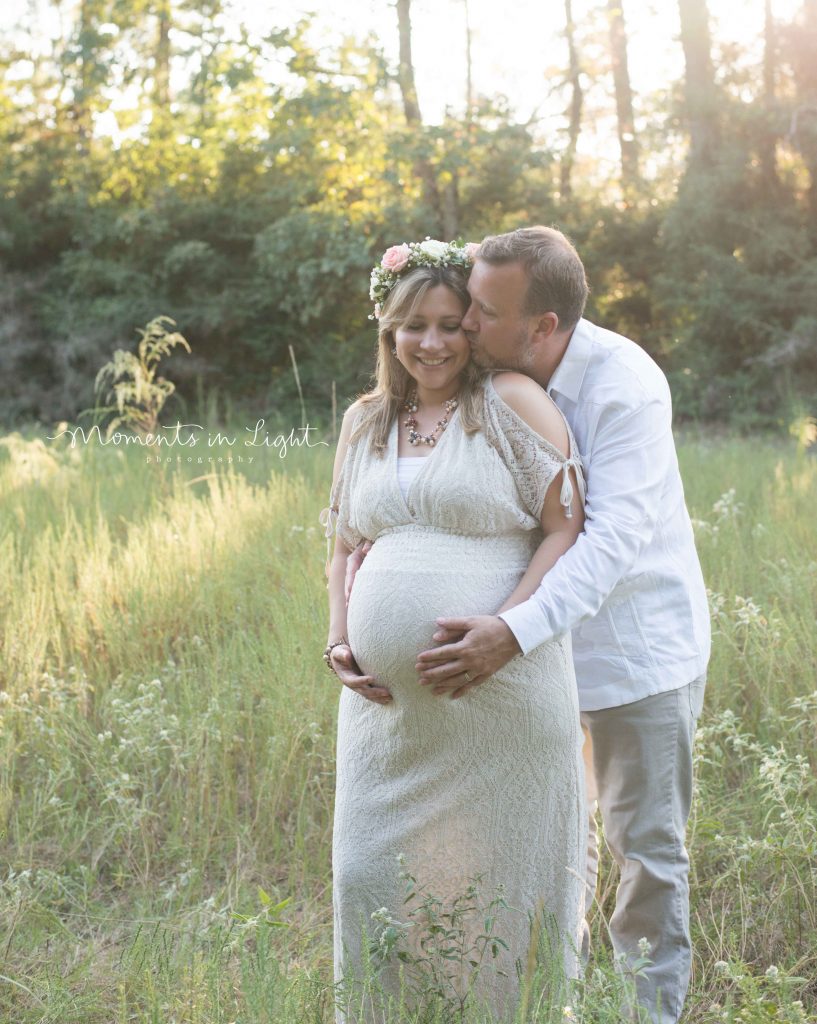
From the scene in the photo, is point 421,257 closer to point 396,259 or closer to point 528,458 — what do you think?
point 396,259

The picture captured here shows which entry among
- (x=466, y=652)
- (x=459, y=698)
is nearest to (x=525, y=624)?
(x=466, y=652)

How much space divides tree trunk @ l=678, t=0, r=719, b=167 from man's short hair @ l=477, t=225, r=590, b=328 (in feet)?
51.9

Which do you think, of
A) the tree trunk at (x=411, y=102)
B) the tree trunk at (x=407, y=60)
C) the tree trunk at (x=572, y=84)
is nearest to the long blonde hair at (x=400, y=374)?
the tree trunk at (x=411, y=102)

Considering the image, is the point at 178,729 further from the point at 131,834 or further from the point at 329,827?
the point at 329,827

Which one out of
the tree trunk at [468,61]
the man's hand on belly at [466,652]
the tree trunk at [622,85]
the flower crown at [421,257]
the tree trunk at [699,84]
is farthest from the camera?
the tree trunk at [468,61]

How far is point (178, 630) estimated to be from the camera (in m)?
5.66

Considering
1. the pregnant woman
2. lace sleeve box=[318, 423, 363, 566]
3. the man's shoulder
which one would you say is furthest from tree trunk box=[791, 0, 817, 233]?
the pregnant woman

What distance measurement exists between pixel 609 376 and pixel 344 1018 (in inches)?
70.4

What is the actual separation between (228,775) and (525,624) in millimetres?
2084

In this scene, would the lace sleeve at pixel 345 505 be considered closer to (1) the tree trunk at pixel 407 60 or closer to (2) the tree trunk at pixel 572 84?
(1) the tree trunk at pixel 407 60

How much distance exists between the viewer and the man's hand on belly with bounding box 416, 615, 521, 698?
2.77 metres

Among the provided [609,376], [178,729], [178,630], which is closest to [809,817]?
[609,376]

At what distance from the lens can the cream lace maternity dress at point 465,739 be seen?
288 cm

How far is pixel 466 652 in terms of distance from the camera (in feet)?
9.07
